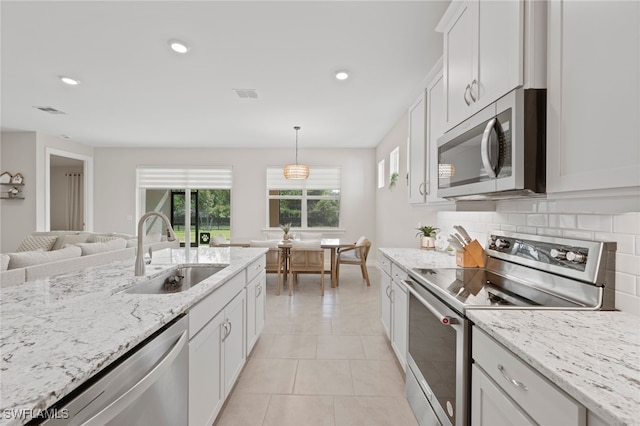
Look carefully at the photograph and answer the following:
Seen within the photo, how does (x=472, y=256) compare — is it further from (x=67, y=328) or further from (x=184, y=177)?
(x=184, y=177)

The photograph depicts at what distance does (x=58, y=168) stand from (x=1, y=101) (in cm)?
550

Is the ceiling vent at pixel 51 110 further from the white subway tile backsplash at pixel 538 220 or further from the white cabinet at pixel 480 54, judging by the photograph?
the white subway tile backsplash at pixel 538 220

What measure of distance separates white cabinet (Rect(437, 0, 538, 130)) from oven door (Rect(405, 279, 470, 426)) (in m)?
0.99

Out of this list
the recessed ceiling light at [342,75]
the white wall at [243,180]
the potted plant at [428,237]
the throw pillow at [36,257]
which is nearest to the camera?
the throw pillow at [36,257]

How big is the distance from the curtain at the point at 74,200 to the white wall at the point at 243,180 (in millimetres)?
2242

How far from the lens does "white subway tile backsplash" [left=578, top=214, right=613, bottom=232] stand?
1.15 meters

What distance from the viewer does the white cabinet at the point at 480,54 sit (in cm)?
113

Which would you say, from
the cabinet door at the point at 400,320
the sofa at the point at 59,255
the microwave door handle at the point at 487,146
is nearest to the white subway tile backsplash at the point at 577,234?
the microwave door handle at the point at 487,146

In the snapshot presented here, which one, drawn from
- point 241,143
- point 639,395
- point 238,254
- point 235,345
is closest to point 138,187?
point 241,143

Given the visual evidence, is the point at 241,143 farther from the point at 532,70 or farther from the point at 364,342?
the point at 532,70

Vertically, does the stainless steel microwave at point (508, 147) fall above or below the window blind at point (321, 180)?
below

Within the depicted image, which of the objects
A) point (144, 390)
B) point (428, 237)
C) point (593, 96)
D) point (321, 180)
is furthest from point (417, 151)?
point (321, 180)

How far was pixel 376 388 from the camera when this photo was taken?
2059mm

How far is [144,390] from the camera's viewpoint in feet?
2.80
